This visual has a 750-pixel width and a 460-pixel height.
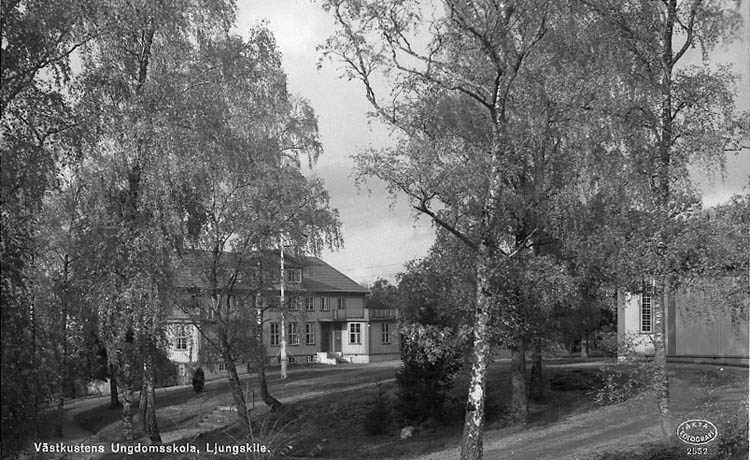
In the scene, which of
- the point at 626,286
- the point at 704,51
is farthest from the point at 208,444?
the point at 704,51

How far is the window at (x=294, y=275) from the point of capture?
916 inches

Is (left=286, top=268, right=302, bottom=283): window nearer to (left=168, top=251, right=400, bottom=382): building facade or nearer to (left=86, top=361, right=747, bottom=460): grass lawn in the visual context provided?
(left=168, top=251, right=400, bottom=382): building facade

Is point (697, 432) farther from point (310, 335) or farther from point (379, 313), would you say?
point (379, 313)

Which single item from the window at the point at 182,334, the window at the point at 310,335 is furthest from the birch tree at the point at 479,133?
the window at the point at 310,335

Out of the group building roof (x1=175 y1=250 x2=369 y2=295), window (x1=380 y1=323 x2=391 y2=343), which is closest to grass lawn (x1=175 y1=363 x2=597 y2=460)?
building roof (x1=175 y1=250 x2=369 y2=295)

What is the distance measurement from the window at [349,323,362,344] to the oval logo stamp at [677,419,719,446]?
35.9 m

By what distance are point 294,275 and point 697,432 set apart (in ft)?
45.6

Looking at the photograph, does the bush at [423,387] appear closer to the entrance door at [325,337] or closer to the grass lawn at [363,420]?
the grass lawn at [363,420]

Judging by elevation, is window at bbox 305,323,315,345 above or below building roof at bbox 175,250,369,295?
below

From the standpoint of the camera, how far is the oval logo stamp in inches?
493

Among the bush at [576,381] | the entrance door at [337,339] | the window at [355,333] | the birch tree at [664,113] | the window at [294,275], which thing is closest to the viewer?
the birch tree at [664,113]

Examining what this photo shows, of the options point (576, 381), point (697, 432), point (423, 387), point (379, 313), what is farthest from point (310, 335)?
point (697, 432)

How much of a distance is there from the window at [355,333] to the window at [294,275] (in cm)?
2410

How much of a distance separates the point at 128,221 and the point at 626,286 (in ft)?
30.7
